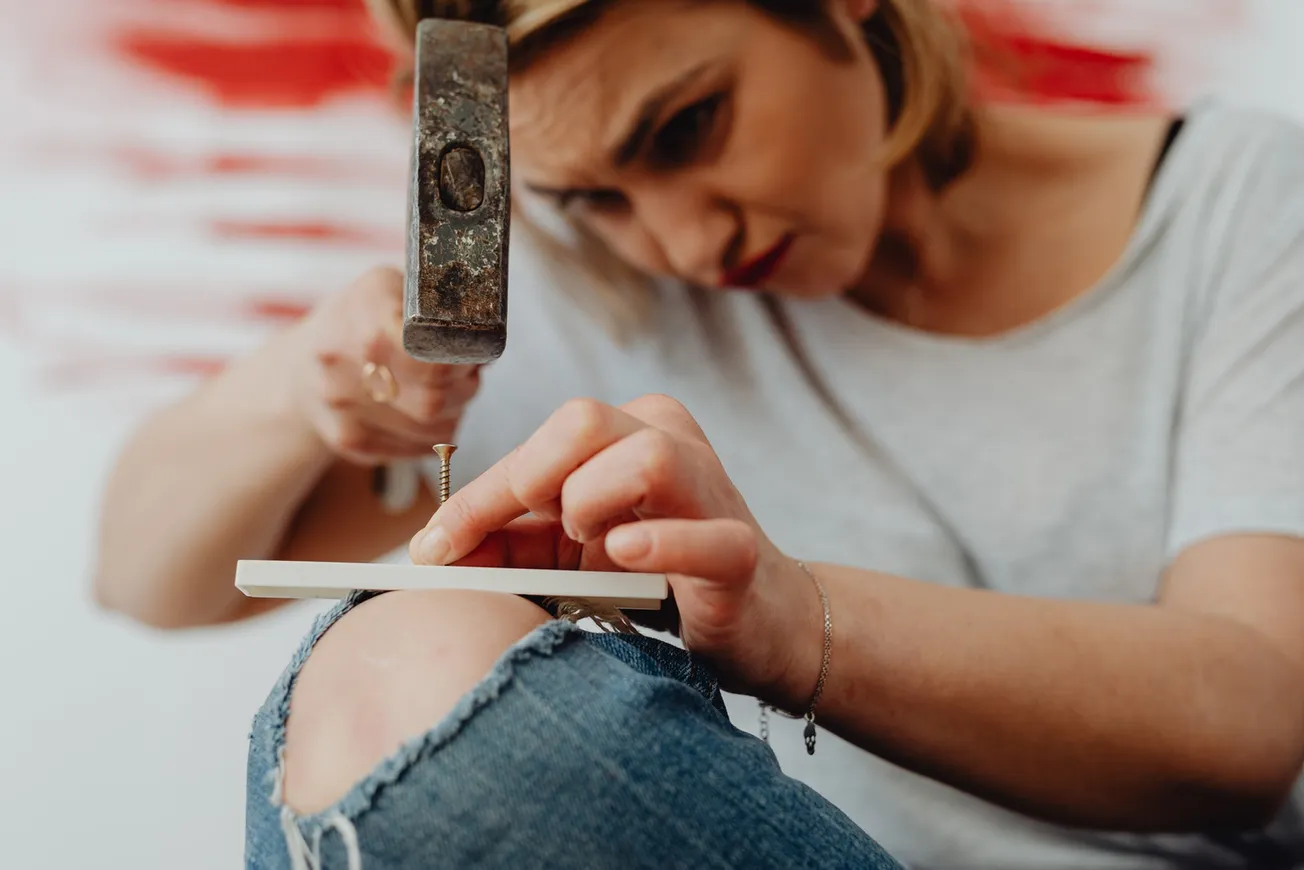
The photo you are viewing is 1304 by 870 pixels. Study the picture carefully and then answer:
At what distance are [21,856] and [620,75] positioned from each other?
2.82 ft

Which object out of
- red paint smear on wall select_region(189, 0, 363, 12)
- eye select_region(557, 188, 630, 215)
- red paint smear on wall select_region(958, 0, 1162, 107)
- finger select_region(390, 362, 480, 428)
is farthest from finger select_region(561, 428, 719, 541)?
red paint smear on wall select_region(958, 0, 1162, 107)

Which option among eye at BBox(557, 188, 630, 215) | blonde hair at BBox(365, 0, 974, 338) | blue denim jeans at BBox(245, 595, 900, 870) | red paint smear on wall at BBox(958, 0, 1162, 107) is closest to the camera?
blue denim jeans at BBox(245, 595, 900, 870)

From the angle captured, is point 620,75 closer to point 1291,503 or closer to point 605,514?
point 605,514

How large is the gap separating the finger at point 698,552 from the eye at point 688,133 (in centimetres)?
43

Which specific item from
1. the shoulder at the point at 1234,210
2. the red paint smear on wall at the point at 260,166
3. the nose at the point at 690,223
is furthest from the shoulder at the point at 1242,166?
the red paint smear on wall at the point at 260,166

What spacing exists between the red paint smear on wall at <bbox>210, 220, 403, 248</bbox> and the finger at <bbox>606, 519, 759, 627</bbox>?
876 millimetres

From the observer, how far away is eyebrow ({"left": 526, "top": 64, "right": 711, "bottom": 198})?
79cm

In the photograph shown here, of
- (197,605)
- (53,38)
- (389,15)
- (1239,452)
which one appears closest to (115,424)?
(197,605)

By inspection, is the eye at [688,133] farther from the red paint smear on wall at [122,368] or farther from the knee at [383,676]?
the red paint smear on wall at [122,368]

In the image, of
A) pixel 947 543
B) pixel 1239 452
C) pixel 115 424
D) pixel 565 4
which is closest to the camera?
pixel 565 4

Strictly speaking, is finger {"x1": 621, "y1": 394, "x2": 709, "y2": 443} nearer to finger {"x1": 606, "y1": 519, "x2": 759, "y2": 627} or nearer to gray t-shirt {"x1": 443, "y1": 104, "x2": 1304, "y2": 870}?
finger {"x1": 606, "y1": 519, "x2": 759, "y2": 627}

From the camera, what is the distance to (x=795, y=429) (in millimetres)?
1040

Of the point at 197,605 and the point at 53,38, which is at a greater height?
the point at 53,38

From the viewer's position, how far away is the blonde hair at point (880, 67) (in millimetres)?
780
